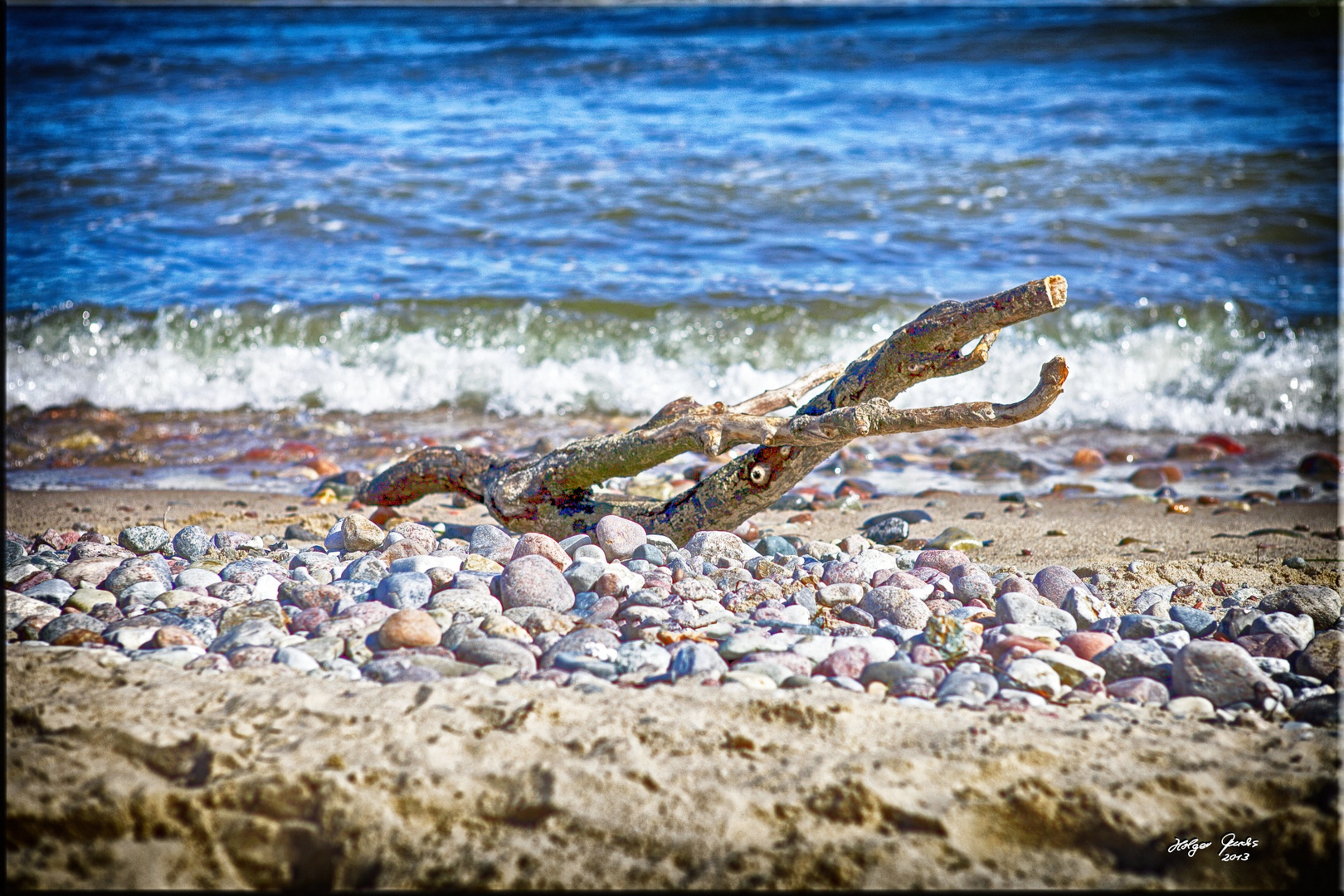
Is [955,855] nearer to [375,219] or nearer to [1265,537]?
[1265,537]

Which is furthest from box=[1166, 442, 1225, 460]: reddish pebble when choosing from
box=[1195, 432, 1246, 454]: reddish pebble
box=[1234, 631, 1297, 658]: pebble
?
box=[1234, 631, 1297, 658]: pebble

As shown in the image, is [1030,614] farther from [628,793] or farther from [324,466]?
[324,466]

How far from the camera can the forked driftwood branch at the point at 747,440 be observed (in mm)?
2574

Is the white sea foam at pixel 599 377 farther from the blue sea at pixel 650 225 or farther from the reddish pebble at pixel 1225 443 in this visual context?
the reddish pebble at pixel 1225 443

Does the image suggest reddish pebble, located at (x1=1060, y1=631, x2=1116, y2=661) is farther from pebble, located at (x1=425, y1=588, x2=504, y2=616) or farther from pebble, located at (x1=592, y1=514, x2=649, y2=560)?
pebble, located at (x1=425, y1=588, x2=504, y2=616)

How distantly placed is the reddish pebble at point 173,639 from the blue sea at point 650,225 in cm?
339

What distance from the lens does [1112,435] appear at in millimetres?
5688

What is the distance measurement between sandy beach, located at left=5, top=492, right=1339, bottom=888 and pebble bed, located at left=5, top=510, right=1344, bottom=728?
0.14 metres

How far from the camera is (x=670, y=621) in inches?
97.0

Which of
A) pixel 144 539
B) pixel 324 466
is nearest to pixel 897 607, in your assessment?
pixel 144 539

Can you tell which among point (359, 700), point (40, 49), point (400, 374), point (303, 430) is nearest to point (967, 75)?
point (400, 374)

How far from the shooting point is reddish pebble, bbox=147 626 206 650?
2283 mm
